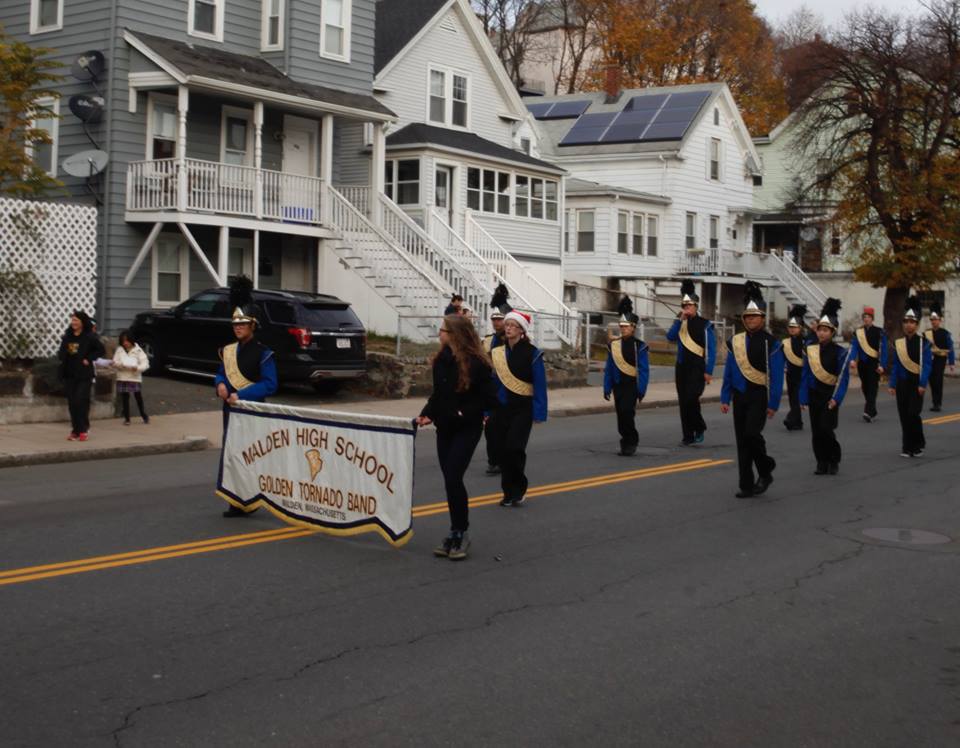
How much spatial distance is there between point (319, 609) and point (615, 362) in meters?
8.91

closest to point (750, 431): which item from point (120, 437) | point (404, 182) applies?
point (120, 437)

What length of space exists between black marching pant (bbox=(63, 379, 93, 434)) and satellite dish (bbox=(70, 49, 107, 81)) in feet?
39.3

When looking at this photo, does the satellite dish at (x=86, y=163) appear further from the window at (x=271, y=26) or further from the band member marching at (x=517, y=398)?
the band member marching at (x=517, y=398)

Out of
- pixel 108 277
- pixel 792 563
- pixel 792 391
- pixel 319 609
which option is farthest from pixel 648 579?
pixel 108 277

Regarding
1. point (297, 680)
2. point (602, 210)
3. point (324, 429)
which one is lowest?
point (297, 680)

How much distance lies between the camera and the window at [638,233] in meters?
45.6

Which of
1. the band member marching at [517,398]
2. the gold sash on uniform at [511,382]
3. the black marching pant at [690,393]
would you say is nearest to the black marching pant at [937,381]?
the black marching pant at [690,393]

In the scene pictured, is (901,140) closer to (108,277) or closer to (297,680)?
(108,277)

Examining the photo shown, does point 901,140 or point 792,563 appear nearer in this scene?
point 792,563

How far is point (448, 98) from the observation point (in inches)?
1443

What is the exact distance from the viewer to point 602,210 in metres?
44.4

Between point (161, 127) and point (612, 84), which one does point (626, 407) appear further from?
point (612, 84)

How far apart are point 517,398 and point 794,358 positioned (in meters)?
8.53

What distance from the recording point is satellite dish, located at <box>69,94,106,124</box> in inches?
1014
